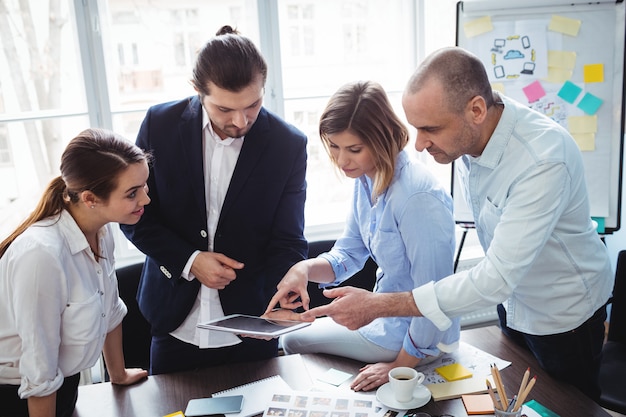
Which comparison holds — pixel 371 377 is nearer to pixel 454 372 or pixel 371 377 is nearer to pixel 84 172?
pixel 454 372

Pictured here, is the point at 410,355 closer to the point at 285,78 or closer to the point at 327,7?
the point at 285,78

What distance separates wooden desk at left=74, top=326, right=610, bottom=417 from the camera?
147 cm

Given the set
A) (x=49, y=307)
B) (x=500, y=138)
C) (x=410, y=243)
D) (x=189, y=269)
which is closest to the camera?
(x=49, y=307)

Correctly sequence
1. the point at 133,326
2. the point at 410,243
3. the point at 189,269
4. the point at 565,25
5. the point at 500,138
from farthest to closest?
1. the point at 565,25
2. the point at 133,326
3. the point at 189,269
4. the point at 410,243
5. the point at 500,138

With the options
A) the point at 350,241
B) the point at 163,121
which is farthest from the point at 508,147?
the point at 163,121

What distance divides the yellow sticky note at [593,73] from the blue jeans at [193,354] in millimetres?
1937

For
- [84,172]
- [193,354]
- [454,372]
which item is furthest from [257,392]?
[84,172]

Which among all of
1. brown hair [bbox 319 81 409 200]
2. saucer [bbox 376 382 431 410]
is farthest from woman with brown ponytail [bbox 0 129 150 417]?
saucer [bbox 376 382 431 410]

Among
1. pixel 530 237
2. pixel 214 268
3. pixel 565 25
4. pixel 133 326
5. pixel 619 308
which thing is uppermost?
pixel 565 25

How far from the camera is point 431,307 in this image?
1497 millimetres

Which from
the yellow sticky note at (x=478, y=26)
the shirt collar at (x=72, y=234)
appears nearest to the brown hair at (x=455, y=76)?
the shirt collar at (x=72, y=234)

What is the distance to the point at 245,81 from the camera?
5.37 ft

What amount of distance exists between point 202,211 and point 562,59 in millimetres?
1920

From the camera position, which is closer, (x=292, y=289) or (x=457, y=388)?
(x=457, y=388)
